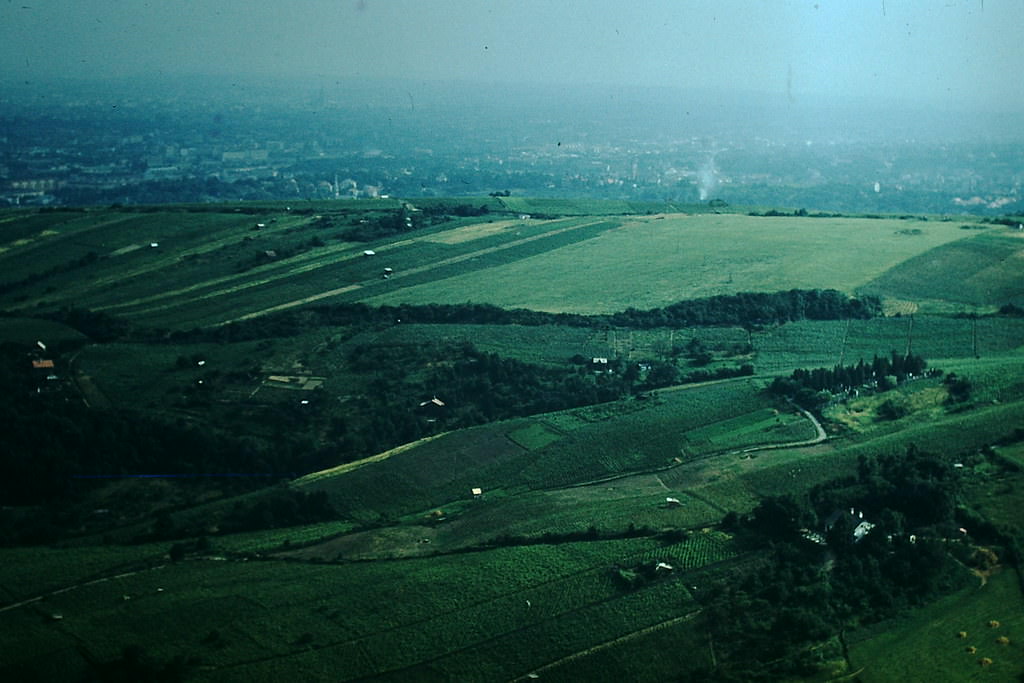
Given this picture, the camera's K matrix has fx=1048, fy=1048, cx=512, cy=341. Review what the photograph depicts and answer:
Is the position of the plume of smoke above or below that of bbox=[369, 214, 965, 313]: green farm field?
above

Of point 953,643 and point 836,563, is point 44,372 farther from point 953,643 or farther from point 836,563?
point 953,643

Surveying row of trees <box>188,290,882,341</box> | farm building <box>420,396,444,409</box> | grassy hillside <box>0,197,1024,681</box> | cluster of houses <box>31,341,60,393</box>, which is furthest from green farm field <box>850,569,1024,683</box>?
cluster of houses <box>31,341,60,393</box>

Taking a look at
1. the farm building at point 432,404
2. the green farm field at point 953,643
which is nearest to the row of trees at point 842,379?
the farm building at point 432,404

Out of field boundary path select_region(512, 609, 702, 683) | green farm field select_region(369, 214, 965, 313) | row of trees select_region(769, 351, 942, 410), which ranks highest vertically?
green farm field select_region(369, 214, 965, 313)

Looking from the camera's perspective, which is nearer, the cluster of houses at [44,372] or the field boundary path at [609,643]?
the field boundary path at [609,643]

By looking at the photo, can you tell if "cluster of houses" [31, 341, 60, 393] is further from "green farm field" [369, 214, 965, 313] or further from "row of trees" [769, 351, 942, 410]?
"row of trees" [769, 351, 942, 410]

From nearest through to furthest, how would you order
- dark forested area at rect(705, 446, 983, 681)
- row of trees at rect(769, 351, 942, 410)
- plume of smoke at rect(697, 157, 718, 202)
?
dark forested area at rect(705, 446, 983, 681) → row of trees at rect(769, 351, 942, 410) → plume of smoke at rect(697, 157, 718, 202)

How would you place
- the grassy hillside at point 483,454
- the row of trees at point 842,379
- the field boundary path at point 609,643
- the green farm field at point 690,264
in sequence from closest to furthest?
the field boundary path at point 609,643
the grassy hillside at point 483,454
the row of trees at point 842,379
the green farm field at point 690,264

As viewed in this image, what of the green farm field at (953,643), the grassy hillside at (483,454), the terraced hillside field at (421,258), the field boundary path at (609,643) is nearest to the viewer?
the green farm field at (953,643)

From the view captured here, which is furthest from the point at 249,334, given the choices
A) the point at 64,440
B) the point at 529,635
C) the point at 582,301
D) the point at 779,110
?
the point at 779,110

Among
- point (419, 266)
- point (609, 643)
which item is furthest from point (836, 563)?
point (419, 266)

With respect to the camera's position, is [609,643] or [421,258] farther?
[421,258]

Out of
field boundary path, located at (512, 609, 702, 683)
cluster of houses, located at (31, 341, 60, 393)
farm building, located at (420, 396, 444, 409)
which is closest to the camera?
field boundary path, located at (512, 609, 702, 683)

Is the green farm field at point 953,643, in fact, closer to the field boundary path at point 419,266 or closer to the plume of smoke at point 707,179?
the field boundary path at point 419,266
